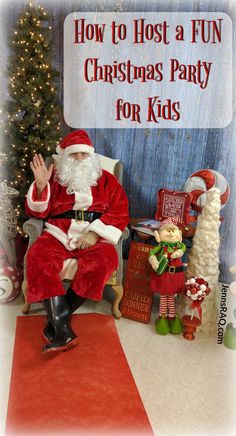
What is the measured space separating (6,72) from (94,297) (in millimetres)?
2027

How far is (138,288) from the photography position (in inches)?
140

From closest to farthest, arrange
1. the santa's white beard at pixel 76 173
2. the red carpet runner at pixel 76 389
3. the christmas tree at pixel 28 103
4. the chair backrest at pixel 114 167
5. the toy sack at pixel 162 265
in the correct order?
the red carpet runner at pixel 76 389 → the toy sack at pixel 162 265 → the santa's white beard at pixel 76 173 → the christmas tree at pixel 28 103 → the chair backrest at pixel 114 167

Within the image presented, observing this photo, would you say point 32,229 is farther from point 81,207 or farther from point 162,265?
point 162,265

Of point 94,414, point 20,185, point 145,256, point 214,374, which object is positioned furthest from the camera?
point 20,185

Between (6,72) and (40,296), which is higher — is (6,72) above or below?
above

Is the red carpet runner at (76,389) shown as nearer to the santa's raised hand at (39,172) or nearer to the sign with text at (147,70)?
the santa's raised hand at (39,172)

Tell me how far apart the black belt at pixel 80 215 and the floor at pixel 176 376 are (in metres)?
Answer: 0.78

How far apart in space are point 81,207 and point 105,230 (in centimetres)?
28

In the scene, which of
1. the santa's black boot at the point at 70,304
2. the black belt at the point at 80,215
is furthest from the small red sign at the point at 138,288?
the santa's black boot at the point at 70,304

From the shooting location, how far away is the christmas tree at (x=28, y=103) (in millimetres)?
3682

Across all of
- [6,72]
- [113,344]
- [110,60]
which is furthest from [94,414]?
[110,60]

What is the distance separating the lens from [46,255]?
10.5 ft

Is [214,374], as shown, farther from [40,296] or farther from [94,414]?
[40,296]

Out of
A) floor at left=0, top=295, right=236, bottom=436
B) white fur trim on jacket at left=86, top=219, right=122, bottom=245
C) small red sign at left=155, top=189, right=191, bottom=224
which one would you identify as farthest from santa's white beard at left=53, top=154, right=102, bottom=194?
floor at left=0, top=295, right=236, bottom=436
